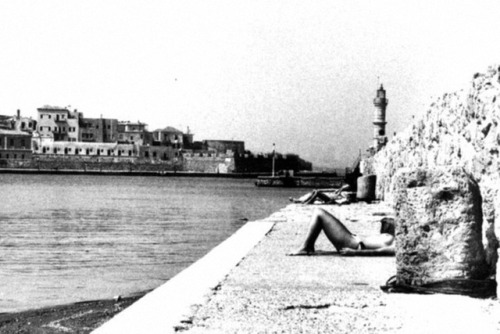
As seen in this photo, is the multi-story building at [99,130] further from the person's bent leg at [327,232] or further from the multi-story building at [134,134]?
the person's bent leg at [327,232]

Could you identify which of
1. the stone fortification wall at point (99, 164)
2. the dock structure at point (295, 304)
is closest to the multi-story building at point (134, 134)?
the stone fortification wall at point (99, 164)

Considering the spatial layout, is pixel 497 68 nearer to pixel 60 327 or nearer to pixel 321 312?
pixel 321 312

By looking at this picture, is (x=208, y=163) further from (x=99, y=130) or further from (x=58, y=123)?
(x=58, y=123)

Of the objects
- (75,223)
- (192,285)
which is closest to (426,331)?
(192,285)

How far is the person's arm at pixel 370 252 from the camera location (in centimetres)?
804

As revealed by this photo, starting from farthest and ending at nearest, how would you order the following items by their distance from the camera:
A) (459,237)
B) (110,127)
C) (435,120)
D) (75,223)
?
(110,127)
(75,223)
(435,120)
(459,237)

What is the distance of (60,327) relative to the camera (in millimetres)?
8062

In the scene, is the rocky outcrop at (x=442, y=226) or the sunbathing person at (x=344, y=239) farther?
the sunbathing person at (x=344, y=239)

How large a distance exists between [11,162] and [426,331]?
4734 inches

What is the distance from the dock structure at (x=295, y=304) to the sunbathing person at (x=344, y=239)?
26 cm

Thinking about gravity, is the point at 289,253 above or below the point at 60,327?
above

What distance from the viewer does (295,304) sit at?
17.3ft

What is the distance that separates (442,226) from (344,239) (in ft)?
8.63

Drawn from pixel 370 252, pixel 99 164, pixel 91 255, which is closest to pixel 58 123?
pixel 99 164
